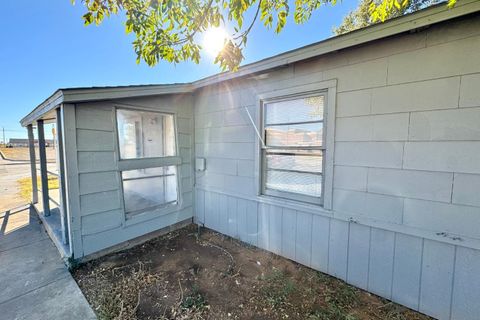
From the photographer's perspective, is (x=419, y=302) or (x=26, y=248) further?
(x=26, y=248)

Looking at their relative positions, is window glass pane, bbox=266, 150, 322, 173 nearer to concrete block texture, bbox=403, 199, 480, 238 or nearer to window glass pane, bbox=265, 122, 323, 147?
window glass pane, bbox=265, 122, 323, 147

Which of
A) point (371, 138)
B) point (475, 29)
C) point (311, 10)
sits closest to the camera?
point (475, 29)

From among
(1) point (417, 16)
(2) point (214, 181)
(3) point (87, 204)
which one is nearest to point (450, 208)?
(1) point (417, 16)

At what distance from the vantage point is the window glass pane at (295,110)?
2.47 m

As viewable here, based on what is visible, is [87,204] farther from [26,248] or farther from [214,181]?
[214,181]

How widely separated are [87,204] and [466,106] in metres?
4.30

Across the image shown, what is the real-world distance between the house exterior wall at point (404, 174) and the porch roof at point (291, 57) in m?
0.16

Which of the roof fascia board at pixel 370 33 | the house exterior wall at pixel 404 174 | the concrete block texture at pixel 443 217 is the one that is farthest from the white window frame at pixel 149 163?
the concrete block texture at pixel 443 217

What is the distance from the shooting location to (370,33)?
6.22ft

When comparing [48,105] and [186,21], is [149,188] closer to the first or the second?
[48,105]

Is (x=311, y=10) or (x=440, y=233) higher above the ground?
(x=311, y=10)

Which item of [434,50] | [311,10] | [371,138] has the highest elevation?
[311,10]

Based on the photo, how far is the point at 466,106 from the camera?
160 cm

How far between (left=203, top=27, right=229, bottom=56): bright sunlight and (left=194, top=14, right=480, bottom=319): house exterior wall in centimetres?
91
